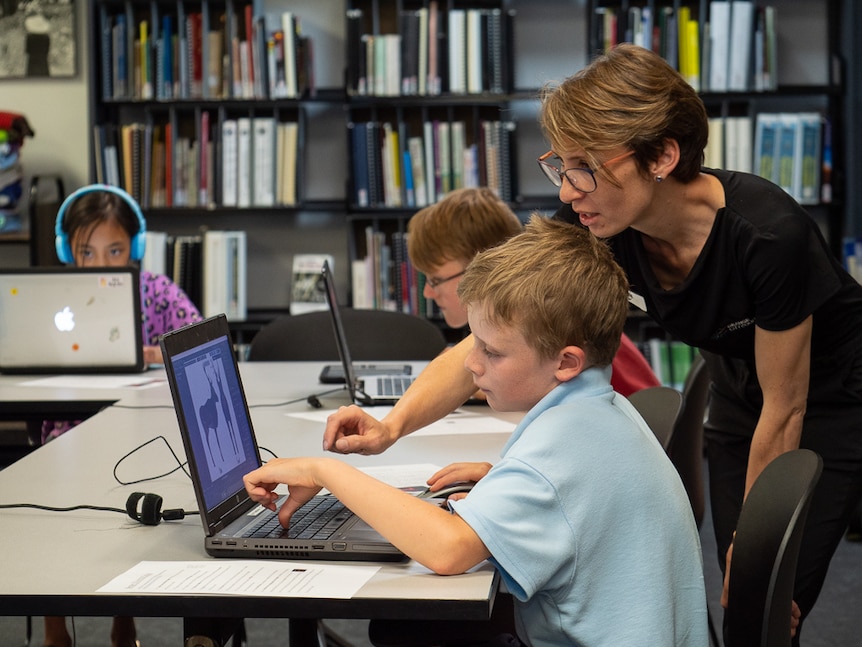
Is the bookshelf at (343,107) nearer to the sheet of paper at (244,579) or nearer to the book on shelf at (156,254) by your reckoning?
the book on shelf at (156,254)

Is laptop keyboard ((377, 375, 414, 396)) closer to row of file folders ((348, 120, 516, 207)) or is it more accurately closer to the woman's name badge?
the woman's name badge

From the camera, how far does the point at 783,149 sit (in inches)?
168

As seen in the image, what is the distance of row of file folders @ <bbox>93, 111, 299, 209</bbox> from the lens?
4.34m

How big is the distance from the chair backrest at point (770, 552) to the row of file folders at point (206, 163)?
330 cm

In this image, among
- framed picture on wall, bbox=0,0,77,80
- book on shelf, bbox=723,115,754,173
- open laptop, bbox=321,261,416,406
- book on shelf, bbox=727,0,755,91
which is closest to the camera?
open laptop, bbox=321,261,416,406

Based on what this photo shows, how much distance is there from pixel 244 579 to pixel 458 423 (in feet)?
3.27

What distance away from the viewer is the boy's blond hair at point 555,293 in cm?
123

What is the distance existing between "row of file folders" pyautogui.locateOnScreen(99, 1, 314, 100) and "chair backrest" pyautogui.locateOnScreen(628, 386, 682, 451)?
2.75 metres

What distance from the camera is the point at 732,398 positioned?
6.53 feet

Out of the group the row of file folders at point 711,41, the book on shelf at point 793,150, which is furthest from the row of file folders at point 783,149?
the row of file folders at point 711,41

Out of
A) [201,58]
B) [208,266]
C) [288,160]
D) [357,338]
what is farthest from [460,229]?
[201,58]

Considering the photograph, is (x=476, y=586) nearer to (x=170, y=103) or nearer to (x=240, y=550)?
(x=240, y=550)

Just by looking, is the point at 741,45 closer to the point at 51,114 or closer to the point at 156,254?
the point at 156,254

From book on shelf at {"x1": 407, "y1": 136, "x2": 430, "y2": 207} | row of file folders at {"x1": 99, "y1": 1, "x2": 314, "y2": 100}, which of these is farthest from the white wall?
book on shelf at {"x1": 407, "y1": 136, "x2": 430, "y2": 207}
